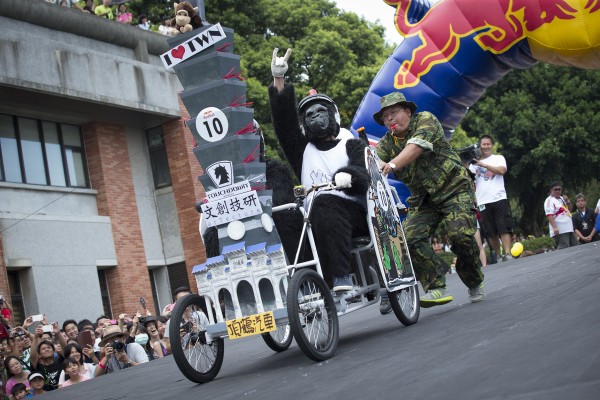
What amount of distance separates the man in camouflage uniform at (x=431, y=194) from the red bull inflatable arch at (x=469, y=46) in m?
5.79

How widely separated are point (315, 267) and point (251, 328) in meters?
0.81

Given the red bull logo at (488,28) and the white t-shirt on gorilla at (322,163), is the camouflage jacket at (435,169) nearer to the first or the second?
the white t-shirt on gorilla at (322,163)

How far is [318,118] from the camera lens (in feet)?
26.7

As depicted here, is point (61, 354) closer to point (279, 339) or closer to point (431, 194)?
point (279, 339)

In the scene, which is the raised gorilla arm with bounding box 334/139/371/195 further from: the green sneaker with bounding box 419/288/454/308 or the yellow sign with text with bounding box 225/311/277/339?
the green sneaker with bounding box 419/288/454/308

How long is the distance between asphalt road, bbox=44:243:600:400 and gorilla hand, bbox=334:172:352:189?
48.4 inches

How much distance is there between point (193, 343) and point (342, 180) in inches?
66.0

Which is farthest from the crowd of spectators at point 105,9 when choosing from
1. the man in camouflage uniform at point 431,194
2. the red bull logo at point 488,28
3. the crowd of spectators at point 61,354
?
the man in camouflage uniform at point 431,194

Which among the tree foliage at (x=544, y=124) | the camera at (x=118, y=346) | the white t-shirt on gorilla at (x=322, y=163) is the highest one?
the tree foliage at (x=544, y=124)

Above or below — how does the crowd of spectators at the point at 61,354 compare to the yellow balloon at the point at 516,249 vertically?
below

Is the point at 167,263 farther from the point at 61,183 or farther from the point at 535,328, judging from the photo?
the point at 535,328

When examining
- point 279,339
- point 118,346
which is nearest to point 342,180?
point 279,339

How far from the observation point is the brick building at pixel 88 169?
20.0 metres

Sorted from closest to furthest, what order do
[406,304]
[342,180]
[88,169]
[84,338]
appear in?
[342,180] < [406,304] < [84,338] < [88,169]
